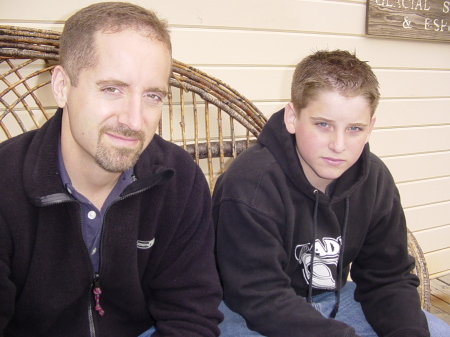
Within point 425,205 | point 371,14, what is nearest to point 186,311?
point 371,14

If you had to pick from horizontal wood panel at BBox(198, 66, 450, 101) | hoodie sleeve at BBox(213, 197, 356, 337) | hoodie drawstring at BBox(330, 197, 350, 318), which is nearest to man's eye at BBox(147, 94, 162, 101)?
hoodie sleeve at BBox(213, 197, 356, 337)

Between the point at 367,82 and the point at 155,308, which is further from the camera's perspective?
the point at 367,82

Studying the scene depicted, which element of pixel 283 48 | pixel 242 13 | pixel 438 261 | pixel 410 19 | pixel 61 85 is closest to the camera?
pixel 61 85

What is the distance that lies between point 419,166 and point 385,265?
59.7 inches

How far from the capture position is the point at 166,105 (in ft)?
6.40

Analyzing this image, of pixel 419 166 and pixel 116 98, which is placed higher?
pixel 116 98

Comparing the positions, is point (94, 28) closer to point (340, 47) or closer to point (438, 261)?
point (340, 47)

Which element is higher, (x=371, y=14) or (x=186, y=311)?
(x=371, y=14)

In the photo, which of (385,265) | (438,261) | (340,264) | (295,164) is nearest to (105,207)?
(295,164)

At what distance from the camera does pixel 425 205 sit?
288cm

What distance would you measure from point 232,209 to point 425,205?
2.05 metres

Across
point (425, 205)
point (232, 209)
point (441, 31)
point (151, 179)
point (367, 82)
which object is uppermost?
point (441, 31)

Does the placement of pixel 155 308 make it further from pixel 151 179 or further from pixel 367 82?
pixel 367 82

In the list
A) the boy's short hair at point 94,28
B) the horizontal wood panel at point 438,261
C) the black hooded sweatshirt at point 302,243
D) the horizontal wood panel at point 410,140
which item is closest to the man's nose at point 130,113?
the boy's short hair at point 94,28
